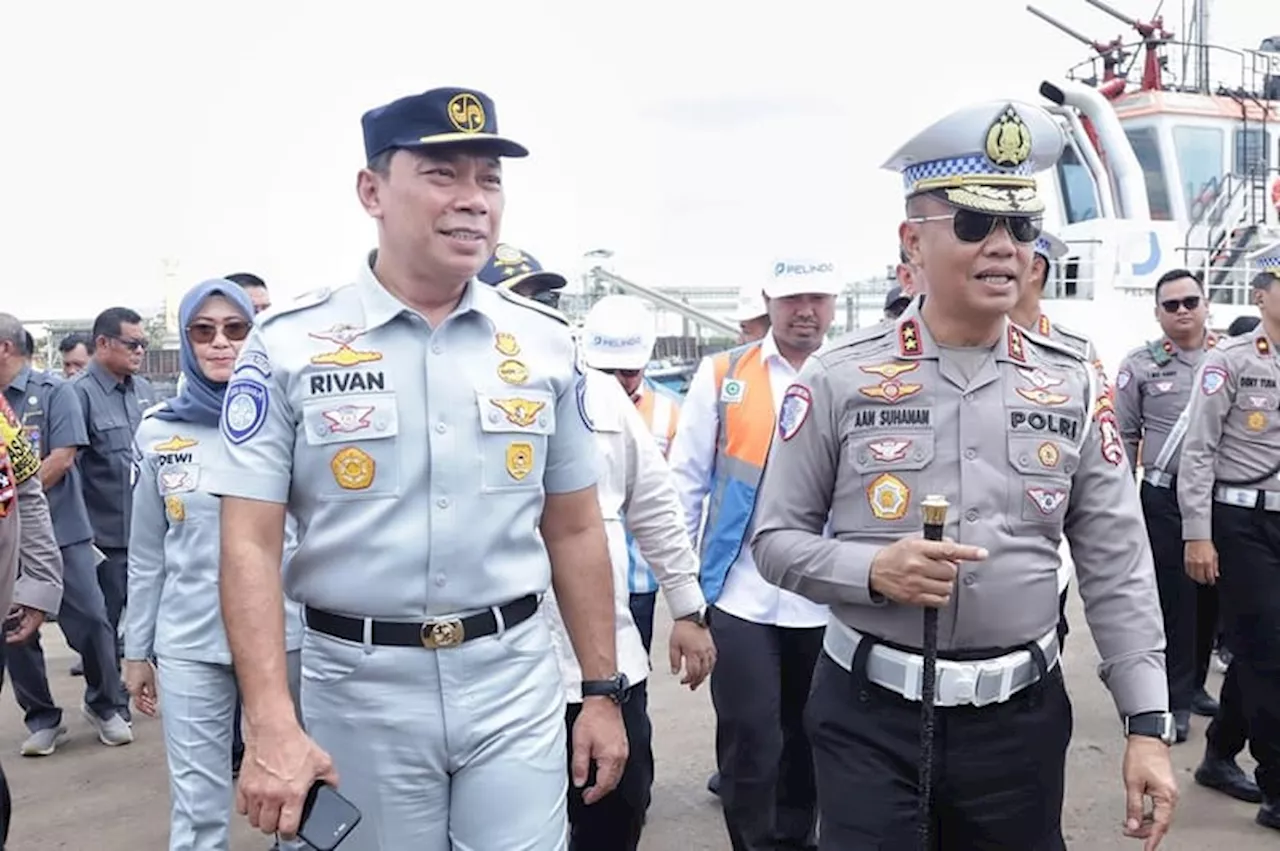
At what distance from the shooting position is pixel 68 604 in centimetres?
592

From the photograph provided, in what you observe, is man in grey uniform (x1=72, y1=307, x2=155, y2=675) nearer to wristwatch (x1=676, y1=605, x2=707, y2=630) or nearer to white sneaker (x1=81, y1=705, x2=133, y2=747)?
white sneaker (x1=81, y1=705, x2=133, y2=747)

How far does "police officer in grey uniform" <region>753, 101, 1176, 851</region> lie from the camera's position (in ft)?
8.02

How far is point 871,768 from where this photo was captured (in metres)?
2.47

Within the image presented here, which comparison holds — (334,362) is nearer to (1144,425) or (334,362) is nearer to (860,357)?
(860,357)

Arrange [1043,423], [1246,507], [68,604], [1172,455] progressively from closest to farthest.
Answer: [1043,423] → [1246,507] → [1172,455] → [68,604]

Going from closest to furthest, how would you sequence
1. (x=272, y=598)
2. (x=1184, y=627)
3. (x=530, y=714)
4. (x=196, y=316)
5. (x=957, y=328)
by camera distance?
(x=272, y=598) → (x=530, y=714) → (x=957, y=328) → (x=196, y=316) → (x=1184, y=627)

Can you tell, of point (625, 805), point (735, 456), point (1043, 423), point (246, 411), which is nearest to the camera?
point (246, 411)

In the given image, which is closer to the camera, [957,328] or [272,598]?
[272,598]

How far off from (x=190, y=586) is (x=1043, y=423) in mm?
2634

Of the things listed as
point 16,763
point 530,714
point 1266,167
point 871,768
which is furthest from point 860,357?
point 1266,167

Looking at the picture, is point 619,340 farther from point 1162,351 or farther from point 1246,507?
point 1162,351

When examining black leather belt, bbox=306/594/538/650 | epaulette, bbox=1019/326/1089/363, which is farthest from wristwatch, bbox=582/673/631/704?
epaulette, bbox=1019/326/1089/363

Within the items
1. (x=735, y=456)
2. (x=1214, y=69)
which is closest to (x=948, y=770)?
(x=735, y=456)

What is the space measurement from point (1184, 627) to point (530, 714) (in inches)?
168
